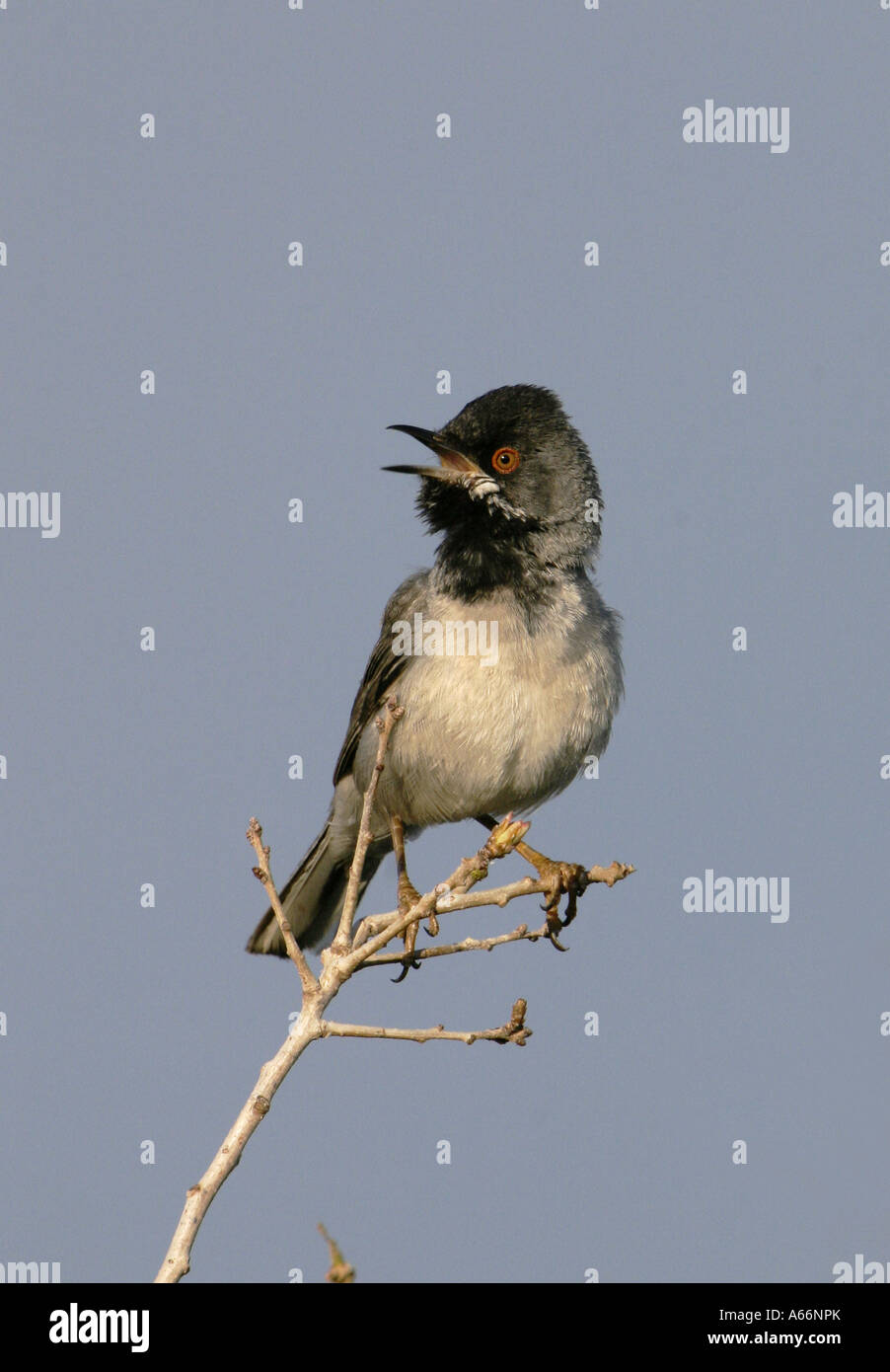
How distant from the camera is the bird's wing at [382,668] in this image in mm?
7695

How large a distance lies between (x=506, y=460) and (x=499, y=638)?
0.92 m

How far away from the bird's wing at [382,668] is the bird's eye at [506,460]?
0.70 metres

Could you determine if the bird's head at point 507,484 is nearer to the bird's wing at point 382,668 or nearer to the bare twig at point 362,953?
the bird's wing at point 382,668

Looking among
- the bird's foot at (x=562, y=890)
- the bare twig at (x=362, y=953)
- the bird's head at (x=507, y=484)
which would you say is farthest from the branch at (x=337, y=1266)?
the bird's head at (x=507, y=484)

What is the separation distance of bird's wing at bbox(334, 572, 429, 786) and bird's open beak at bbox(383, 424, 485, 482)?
2.04 feet

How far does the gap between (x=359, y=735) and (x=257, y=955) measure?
1245 millimetres

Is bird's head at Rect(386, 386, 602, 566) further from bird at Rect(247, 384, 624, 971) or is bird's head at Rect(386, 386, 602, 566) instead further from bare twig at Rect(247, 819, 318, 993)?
bare twig at Rect(247, 819, 318, 993)

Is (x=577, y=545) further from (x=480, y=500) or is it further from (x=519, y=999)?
(x=519, y=999)

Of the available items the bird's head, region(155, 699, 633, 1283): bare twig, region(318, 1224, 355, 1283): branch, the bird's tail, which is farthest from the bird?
region(318, 1224, 355, 1283): branch

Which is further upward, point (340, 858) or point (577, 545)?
point (577, 545)

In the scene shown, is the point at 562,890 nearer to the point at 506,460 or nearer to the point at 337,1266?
the point at 506,460

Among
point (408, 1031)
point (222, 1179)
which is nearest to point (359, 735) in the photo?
point (408, 1031)

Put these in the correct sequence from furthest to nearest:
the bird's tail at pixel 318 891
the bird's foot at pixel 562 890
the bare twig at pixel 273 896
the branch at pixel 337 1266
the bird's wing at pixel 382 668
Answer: the bird's tail at pixel 318 891, the bird's wing at pixel 382 668, the bird's foot at pixel 562 890, the bare twig at pixel 273 896, the branch at pixel 337 1266

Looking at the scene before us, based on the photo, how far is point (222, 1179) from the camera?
A: 3.59m
